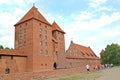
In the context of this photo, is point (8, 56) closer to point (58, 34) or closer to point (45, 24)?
point (45, 24)

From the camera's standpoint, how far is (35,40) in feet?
170

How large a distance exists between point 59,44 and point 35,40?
45.7 feet

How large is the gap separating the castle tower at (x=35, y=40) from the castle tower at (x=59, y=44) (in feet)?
18.5

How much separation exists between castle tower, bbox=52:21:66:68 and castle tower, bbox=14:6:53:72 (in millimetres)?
5645

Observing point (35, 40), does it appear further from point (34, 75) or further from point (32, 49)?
point (34, 75)

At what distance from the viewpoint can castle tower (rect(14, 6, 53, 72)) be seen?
166ft

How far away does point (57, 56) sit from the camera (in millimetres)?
61812

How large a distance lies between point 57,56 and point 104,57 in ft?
110

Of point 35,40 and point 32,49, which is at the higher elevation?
point 35,40

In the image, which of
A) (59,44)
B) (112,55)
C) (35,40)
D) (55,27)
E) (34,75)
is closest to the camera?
(34,75)

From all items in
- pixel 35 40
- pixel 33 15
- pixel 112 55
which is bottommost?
pixel 112 55

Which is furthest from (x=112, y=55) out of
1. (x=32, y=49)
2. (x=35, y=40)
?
(x=32, y=49)

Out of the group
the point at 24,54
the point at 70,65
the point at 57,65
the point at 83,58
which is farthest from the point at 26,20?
the point at 83,58

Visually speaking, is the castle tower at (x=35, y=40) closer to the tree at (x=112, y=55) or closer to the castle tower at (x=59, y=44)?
the castle tower at (x=59, y=44)
